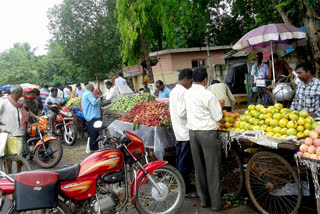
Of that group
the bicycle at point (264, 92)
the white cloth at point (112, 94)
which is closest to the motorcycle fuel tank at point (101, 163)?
the bicycle at point (264, 92)

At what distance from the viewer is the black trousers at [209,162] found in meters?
4.27

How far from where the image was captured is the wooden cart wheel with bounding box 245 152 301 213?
3.84 meters

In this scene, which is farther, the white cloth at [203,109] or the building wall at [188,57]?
the building wall at [188,57]

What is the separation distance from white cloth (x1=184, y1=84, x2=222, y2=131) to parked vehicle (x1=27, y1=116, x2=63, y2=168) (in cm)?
455

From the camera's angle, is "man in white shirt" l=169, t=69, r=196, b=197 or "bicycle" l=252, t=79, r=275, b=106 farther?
"bicycle" l=252, t=79, r=275, b=106

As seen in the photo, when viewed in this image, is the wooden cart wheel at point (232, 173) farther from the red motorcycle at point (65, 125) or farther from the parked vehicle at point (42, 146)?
the red motorcycle at point (65, 125)

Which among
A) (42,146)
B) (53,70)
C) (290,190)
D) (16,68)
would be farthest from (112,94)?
(16,68)

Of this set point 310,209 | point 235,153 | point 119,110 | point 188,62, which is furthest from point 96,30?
point 310,209

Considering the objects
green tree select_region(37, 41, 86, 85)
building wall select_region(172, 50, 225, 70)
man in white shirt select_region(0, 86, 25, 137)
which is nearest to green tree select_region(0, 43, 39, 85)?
green tree select_region(37, 41, 86, 85)

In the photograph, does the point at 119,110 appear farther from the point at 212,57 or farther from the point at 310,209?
the point at 212,57

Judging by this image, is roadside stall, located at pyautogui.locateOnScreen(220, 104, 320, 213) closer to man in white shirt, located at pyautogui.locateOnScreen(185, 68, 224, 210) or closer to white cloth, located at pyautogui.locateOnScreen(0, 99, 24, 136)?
man in white shirt, located at pyautogui.locateOnScreen(185, 68, 224, 210)

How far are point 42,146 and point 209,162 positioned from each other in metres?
4.97

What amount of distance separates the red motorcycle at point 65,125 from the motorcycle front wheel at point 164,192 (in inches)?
250

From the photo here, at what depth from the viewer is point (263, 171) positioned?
410 centimetres
